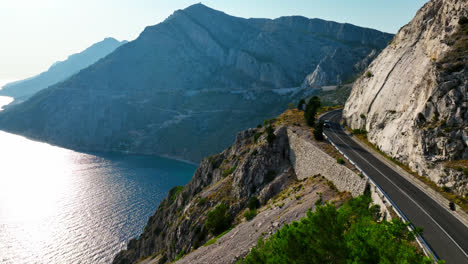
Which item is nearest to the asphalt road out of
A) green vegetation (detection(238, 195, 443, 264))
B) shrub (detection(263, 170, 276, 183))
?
green vegetation (detection(238, 195, 443, 264))

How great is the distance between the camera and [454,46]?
1489 inches

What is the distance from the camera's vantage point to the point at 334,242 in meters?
18.5

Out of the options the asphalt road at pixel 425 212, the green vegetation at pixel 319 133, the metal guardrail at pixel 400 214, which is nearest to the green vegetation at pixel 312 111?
the green vegetation at pixel 319 133

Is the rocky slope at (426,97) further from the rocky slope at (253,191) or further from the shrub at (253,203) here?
the shrub at (253,203)

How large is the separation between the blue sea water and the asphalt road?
88.5m

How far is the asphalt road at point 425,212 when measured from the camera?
22.0 meters

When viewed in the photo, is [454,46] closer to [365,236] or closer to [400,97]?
[400,97]

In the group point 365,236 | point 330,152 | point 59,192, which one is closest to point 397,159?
point 330,152

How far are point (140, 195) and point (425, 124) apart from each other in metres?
133

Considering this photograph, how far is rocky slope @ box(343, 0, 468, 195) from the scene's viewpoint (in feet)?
105

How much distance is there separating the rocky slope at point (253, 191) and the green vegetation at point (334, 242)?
15.6 meters

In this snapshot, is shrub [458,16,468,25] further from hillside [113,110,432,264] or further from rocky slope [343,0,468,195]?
hillside [113,110,432,264]

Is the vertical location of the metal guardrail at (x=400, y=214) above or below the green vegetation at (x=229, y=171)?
above

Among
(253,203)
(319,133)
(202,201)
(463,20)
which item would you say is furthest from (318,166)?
(202,201)
